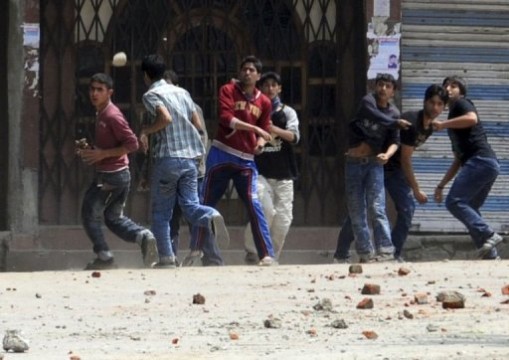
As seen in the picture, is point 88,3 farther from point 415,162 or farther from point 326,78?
point 415,162

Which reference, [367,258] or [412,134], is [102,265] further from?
[412,134]

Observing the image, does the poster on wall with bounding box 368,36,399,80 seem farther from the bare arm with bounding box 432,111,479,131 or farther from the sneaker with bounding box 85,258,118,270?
the sneaker with bounding box 85,258,118,270

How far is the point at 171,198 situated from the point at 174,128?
517 mm

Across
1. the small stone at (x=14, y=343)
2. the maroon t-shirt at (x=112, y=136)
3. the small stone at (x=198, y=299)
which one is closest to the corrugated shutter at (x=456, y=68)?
the maroon t-shirt at (x=112, y=136)

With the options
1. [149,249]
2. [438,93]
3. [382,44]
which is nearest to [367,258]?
[438,93]

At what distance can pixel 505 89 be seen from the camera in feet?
58.2

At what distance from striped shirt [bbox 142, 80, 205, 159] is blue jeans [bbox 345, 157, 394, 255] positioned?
136 cm

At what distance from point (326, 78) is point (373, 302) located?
282 inches

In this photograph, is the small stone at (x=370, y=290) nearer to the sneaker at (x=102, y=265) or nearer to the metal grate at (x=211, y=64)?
the sneaker at (x=102, y=265)

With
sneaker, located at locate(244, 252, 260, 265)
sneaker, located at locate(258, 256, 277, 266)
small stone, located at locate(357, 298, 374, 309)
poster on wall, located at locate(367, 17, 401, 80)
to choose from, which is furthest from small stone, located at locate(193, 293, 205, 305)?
poster on wall, located at locate(367, 17, 401, 80)

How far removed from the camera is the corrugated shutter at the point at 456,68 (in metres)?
17.6

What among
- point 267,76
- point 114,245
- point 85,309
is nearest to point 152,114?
point 267,76

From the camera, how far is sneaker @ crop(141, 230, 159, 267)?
13.2m

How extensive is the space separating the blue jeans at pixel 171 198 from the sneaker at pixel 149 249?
0.04 m
